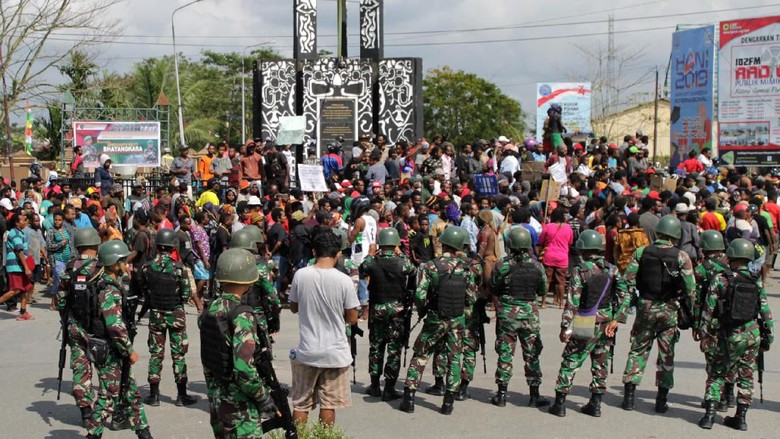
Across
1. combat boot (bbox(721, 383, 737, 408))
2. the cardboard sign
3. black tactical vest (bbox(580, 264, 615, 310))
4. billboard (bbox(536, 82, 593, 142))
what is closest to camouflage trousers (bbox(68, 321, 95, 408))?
black tactical vest (bbox(580, 264, 615, 310))

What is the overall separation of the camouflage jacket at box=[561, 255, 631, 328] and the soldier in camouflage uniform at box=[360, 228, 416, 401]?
1.61 meters

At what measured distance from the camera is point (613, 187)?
17.9 m

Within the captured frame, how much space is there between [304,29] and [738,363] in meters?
20.0

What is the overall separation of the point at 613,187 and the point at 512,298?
908 cm

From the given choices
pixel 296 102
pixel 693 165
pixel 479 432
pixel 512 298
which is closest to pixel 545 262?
pixel 512 298

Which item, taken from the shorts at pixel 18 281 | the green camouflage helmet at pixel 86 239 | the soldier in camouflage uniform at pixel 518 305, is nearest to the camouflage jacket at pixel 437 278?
the soldier in camouflage uniform at pixel 518 305

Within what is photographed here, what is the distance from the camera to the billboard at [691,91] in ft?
105

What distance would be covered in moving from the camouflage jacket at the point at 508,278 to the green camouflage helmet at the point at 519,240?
0.37 ft

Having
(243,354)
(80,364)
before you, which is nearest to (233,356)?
(243,354)

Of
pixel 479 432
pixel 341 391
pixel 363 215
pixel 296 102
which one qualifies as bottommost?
Result: pixel 479 432

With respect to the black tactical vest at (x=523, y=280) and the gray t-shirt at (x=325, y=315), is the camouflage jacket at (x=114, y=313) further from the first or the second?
the black tactical vest at (x=523, y=280)

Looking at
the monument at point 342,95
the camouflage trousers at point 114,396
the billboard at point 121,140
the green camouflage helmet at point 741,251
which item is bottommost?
the camouflage trousers at point 114,396

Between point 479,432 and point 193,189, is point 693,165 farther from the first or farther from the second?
point 479,432

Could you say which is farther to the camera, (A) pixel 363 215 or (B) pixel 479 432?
(A) pixel 363 215
